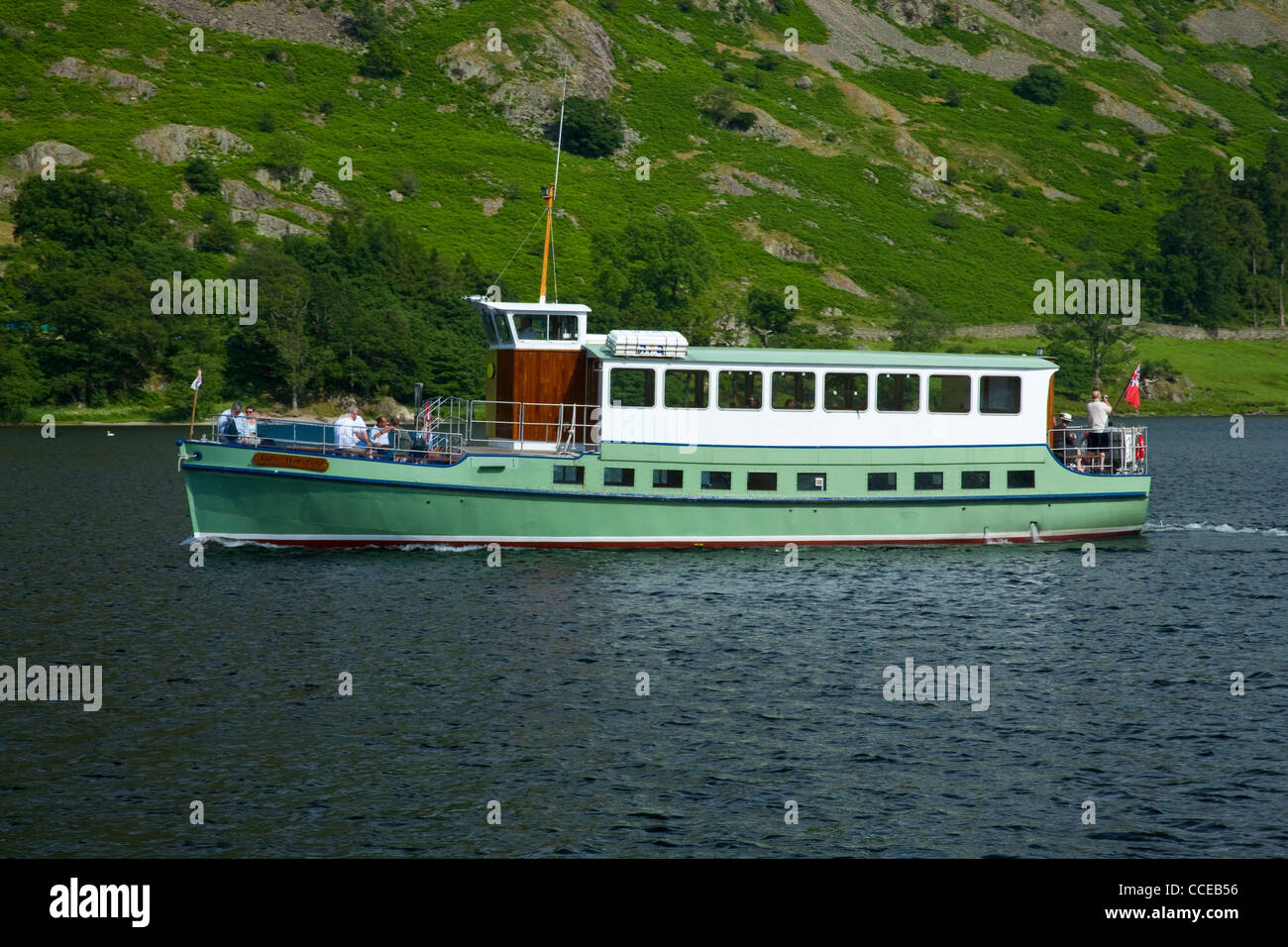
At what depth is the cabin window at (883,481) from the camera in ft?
140

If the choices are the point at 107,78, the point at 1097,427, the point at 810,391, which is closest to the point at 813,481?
the point at 810,391

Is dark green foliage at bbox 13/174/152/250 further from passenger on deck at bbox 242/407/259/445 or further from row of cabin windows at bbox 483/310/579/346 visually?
row of cabin windows at bbox 483/310/579/346

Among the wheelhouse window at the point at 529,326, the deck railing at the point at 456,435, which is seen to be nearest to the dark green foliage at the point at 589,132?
the wheelhouse window at the point at 529,326

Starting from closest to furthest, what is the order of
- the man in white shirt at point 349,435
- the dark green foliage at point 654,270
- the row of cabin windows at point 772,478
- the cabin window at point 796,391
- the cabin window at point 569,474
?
the cabin window at point 569,474 < the row of cabin windows at point 772,478 < the man in white shirt at point 349,435 < the cabin window at point 796,391 < the dark green foliage at point 654,270

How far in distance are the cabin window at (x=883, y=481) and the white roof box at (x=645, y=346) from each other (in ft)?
25.4

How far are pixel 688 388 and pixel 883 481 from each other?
742 cm

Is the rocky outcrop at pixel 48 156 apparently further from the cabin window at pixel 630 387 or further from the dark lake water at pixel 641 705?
the cabin window at pixel 630 387

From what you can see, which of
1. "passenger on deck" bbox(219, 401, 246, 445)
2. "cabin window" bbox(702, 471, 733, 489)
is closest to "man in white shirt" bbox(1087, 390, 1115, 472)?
"cabin window" bbox(702, 471, 733, 489)

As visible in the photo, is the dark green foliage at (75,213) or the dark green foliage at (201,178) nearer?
the dark green foliage at (75,213)

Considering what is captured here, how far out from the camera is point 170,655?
2995 centimetres

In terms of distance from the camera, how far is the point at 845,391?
4294cm

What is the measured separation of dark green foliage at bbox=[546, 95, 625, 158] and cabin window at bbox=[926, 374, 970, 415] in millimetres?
161812
